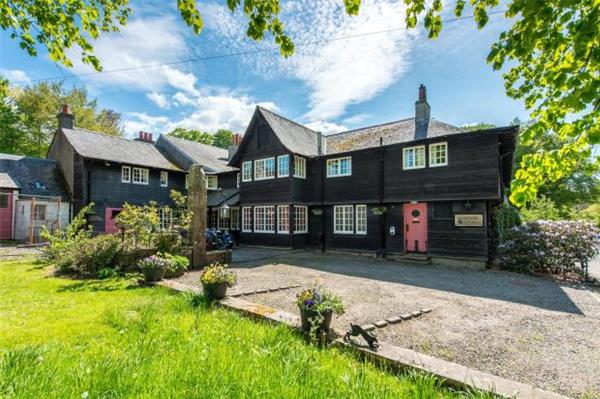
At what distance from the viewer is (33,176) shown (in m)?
21.8

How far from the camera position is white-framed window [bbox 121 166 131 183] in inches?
890

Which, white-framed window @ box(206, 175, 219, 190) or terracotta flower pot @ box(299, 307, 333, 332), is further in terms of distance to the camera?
white-framed window @ box(206, 175, 219, 190)

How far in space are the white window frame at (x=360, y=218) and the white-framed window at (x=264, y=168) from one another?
18.2 ft

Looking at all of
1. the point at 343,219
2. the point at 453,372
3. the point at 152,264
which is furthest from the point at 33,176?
the point at 453,372

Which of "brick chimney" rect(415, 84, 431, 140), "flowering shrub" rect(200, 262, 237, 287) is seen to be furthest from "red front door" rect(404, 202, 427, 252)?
"flowering shrub" rect(200, 262, 237, 287)

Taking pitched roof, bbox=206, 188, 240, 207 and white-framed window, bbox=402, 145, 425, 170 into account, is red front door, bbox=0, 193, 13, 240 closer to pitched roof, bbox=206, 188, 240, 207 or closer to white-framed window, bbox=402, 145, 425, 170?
pitched roof, bbox=206, 188, 240, 207

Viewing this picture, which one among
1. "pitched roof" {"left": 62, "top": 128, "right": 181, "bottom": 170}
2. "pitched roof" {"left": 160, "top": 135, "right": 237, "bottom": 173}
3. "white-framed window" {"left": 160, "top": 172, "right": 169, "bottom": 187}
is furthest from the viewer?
"pitched roof" {"left": 160, "top": 135, "right": 237, "bottom": 173}

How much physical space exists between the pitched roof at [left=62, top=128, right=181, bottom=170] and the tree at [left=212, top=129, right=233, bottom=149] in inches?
1303

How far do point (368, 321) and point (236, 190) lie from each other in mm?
18862

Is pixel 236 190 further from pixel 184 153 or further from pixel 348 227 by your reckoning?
pixel 348 227

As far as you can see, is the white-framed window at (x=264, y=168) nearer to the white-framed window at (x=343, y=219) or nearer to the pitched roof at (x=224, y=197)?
the pitched roof at (x=224, y=197)

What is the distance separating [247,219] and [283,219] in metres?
3.25

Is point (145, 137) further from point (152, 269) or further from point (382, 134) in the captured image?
point (152, 269)

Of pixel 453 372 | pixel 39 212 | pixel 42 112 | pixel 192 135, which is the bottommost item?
pixel 453 372
